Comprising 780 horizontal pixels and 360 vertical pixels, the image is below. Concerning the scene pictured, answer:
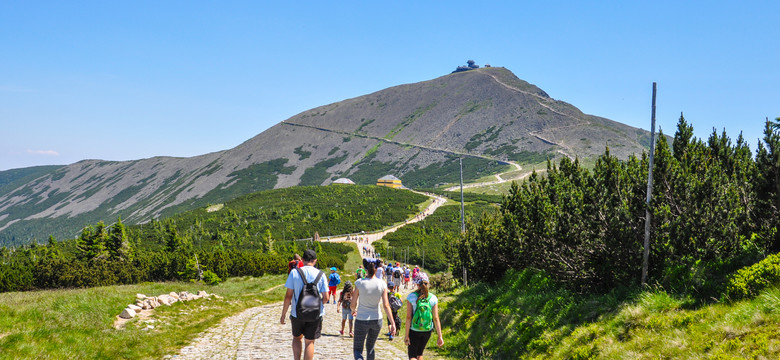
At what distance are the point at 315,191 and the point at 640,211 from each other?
19026 cm

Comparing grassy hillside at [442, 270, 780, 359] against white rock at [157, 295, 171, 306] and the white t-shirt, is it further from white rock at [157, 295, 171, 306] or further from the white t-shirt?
white rock at [157, 295, 171, 306]

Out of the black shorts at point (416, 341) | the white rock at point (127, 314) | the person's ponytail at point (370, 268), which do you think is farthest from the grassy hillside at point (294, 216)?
the black shorts at point (416, 341)

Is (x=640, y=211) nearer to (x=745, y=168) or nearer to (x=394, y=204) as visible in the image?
(x=745, y=168)

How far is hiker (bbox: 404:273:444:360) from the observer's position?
28.4 feet

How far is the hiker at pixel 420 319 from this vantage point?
28.4 feet

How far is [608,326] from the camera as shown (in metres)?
10.4

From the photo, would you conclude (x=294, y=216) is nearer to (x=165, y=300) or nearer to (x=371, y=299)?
(x=165, y=300)

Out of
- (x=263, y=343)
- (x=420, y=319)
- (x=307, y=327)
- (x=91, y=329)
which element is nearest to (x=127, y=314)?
(x=91, y=329)

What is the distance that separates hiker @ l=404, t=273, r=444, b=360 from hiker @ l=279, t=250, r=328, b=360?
1547 millimetres

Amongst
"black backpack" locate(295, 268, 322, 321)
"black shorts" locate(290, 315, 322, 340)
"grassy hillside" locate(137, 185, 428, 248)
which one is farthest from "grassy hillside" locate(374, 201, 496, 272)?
"black backpack" locate(295, 268, 322, 321)

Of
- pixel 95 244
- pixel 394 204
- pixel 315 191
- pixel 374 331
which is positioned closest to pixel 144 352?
pixel 374 331

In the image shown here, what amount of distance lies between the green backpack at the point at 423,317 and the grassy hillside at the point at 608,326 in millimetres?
3513

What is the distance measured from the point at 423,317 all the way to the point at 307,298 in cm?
202

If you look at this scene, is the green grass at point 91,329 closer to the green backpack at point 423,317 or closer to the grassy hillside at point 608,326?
the green backpack at point 423,317
